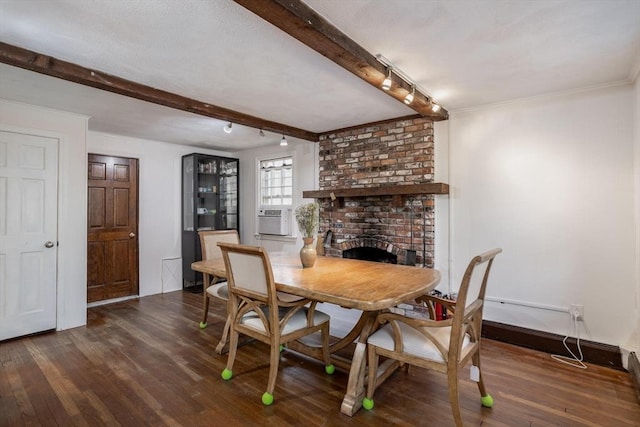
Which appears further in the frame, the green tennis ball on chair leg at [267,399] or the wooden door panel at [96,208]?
the wooden door panel at [96,208]

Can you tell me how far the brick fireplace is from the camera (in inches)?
140

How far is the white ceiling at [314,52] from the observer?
1.70 m

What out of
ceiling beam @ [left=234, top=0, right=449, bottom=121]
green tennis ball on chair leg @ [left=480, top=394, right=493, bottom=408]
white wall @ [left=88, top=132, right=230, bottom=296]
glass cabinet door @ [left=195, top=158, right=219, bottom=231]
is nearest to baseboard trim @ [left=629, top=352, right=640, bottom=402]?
green tennis ball on chair leg @ [left=480, top=394, right=493, bottom=408]

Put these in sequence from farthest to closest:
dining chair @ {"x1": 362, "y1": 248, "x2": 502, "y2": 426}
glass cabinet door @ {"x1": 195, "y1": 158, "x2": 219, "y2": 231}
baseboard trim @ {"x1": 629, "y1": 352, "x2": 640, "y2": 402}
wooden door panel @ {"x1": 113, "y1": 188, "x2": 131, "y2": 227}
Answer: glass cabinet door @ {"x1": 195, "y1": 158, "x2": 219, "y2": 231}, wooden door panel @ {"x1": 113, "y1": 188, "x2": 131, "y2": 227}, baseboard trim @ {"x1": 629, "y1": 352, "x2": 640, "y2": 402}, dining chair @ {"x1": 362, "y1": 248, "x2": 502, "y2": 426}

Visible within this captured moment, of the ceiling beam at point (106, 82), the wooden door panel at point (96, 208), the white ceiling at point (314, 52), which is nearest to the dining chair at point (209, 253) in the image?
the ceiling beam at point (106, 82)

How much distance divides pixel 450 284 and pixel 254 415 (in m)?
2.39

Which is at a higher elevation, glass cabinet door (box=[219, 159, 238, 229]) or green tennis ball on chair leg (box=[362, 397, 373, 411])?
glass cabinet door (box=[219, 159, 238, 229])

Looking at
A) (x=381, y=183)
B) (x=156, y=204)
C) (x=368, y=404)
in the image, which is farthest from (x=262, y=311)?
(x=156, y=204)

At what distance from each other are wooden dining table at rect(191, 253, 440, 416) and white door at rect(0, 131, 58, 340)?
1911 mm

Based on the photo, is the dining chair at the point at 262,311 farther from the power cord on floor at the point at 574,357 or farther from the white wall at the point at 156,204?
the white wall at the point at 156,204

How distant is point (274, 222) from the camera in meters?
4.94

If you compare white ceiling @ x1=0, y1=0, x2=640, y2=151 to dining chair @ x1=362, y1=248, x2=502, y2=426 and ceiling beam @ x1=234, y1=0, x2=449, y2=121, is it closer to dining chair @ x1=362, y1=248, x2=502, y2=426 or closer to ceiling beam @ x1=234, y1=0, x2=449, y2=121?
ceiling beam @ x1=234, y1=0, x2=449, y2=121

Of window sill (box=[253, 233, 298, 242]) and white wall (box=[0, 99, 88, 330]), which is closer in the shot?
white wall (box=[0, 99, 88, 330])

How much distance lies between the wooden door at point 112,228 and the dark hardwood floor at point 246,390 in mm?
1333
